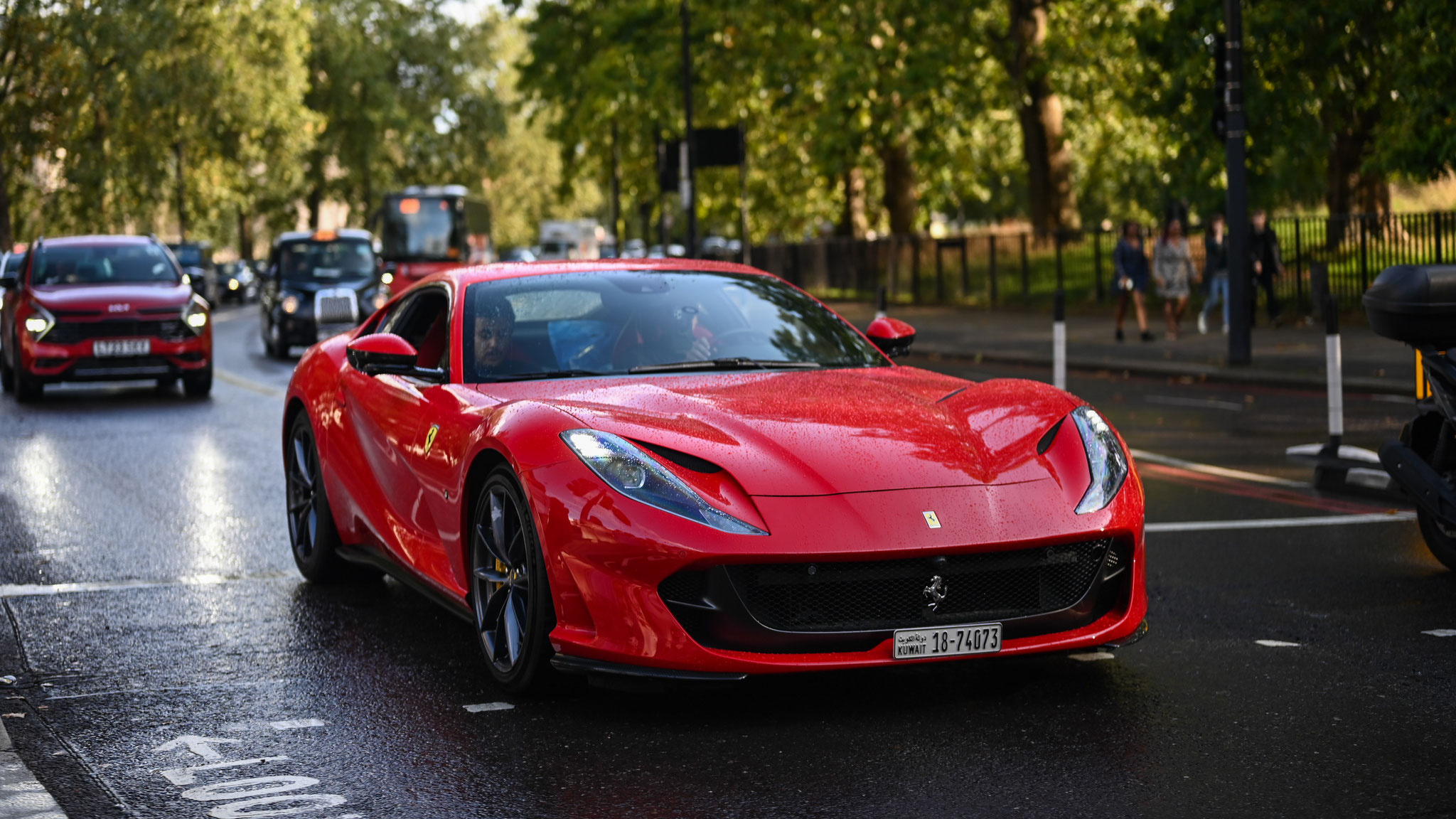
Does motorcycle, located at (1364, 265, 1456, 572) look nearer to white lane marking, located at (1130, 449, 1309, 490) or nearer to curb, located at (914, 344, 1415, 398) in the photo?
white lane marking, located at (1130, 449, 1309, 490)

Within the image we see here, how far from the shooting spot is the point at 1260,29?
88.3ft

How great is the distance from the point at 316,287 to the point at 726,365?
21143 mm

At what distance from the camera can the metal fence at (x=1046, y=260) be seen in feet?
86.8

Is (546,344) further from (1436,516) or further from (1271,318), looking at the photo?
(1271,318)

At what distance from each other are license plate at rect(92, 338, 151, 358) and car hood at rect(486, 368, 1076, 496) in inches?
512

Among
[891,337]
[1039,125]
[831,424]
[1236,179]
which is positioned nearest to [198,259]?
[1039,125]

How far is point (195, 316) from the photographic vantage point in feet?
61.1

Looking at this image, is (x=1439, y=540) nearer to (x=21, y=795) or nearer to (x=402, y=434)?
(x=402, y=434)

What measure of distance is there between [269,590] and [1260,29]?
2234 cm

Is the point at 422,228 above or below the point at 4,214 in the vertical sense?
below

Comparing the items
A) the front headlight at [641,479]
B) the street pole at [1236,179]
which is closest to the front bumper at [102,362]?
the street pole at [1236,179]

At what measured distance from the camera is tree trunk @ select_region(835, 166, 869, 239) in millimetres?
48281

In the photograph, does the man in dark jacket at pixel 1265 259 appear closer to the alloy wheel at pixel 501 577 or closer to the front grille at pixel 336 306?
the front grille at pixel 336 306

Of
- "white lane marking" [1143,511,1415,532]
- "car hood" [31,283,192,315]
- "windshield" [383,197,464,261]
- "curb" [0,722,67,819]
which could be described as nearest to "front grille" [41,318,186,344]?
"car hood" [31,283,192,315]
